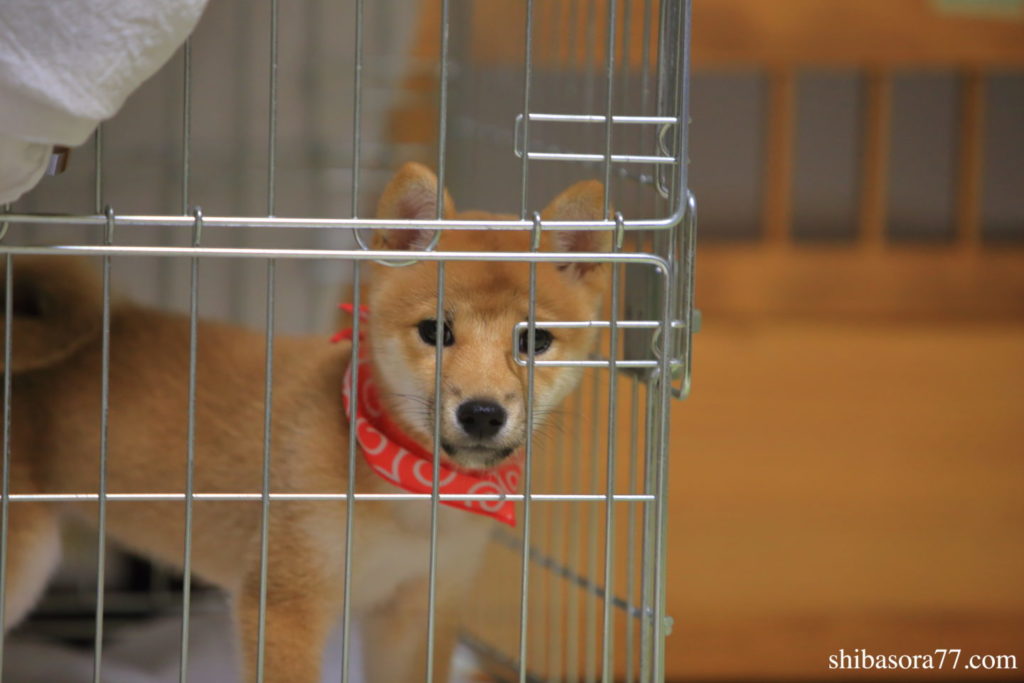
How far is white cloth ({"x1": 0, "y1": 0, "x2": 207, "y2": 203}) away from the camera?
820 millimetres

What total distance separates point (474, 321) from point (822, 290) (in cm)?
111

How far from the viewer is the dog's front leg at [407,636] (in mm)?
1417

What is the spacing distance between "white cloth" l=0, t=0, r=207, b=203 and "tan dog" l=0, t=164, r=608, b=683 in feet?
1.00

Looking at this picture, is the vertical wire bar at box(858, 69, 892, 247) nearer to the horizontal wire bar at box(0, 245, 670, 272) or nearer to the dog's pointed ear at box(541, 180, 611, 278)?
the dog's pointed ear at box(541, 180, 611, 278)

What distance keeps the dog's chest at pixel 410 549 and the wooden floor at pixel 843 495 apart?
84 centimetres

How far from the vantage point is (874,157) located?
2.09 meters

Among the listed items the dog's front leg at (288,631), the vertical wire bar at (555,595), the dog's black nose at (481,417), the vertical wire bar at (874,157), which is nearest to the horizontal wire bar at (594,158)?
the dog's black nose at (481,417)

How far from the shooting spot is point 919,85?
2182mm

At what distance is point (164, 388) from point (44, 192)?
635 mm

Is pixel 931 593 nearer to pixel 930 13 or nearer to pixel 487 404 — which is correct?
pixel 930 13

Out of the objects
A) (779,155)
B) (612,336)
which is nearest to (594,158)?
(612,336)

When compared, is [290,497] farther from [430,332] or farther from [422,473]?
[430,332]

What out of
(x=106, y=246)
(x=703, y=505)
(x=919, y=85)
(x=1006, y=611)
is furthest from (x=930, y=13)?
(x=106, y=246)

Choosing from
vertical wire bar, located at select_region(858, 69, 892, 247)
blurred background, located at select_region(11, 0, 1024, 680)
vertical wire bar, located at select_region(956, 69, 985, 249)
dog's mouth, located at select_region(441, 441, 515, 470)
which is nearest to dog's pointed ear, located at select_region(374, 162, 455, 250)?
dog's mouth, located at select_region(441, 441, 515, 470)
